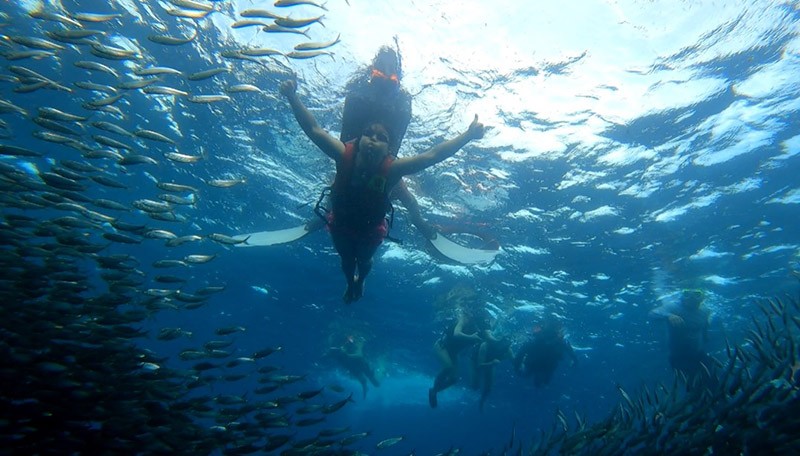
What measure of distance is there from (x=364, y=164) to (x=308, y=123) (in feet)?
3.85

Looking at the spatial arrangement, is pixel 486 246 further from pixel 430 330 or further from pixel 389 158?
pixel 430 330

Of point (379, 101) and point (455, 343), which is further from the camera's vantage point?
point (455, 343)

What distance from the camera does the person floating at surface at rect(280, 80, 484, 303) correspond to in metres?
6.38

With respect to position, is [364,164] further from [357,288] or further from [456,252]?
[456,252]

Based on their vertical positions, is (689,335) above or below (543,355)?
above

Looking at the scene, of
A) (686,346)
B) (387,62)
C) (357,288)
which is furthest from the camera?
(686,346)

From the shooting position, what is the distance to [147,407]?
7410 millimetres

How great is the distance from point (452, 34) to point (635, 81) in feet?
14.8

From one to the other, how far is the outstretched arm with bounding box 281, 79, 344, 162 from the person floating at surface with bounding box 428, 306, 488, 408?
13.1 metres

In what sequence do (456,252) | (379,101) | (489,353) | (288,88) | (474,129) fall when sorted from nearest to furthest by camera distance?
(474,129) < (288,88) < (379,101) < (456,252) < (489,353)

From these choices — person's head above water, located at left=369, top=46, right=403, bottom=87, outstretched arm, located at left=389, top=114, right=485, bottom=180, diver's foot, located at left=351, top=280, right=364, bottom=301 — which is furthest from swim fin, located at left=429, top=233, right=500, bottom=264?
person's head above water, located at left=369, top=46, right=403, bottom=87

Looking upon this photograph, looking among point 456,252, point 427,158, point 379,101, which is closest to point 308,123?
point 427,158

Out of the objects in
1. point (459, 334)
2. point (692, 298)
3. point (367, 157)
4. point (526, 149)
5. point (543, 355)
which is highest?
point (526, 149)

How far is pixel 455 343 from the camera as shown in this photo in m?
20.0
